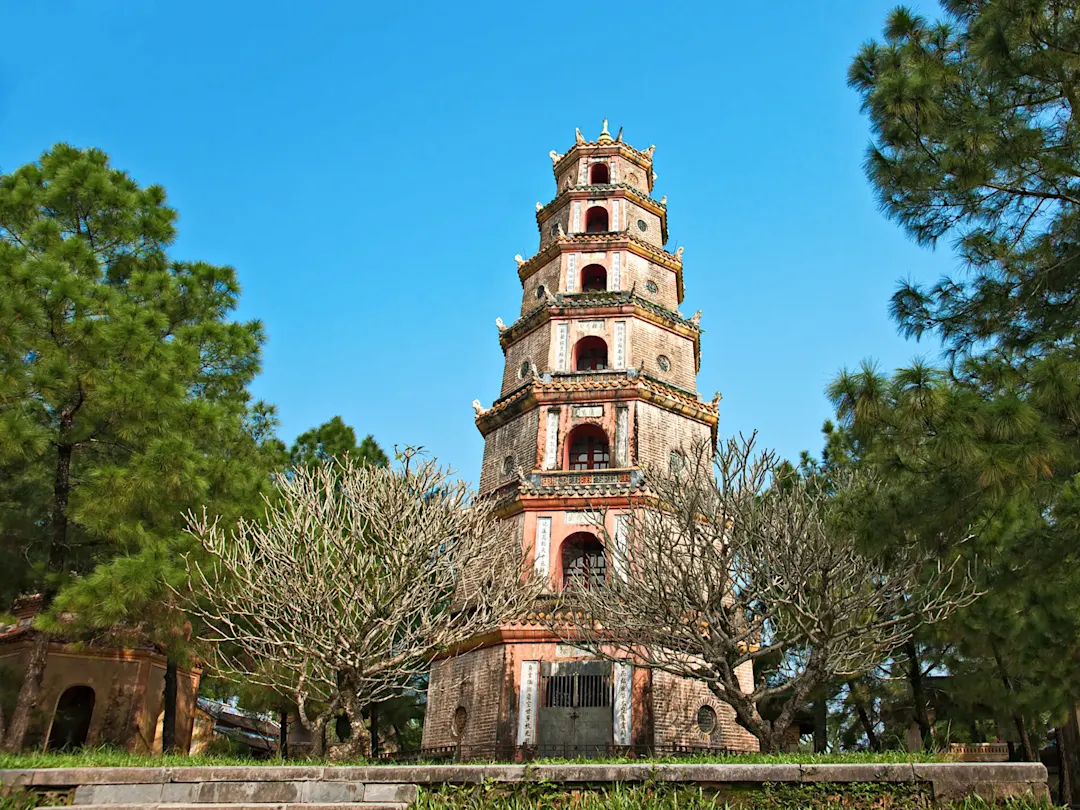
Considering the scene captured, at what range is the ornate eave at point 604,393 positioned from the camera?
19.9 metres

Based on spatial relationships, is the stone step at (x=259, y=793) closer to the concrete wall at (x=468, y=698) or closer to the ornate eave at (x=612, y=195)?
the concrete wall at (x=468, y=698)

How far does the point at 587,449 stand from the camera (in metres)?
20.7

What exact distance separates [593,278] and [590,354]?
2.45 metres

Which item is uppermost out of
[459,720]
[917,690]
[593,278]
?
[593,278]

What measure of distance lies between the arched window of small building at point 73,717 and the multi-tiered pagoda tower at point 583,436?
848cm

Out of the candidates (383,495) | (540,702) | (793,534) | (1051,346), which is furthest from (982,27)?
(540,702)

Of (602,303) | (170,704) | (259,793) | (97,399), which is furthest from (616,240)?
(259,793)

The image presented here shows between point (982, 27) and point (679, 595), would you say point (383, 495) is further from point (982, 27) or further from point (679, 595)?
point (982, 27)

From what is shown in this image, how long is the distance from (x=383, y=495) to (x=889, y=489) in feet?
26.1

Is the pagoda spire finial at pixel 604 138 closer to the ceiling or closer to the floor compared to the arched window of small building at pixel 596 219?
closer to the ceiling

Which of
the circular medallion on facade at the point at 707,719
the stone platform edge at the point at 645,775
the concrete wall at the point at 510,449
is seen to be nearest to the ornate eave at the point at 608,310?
the concrete wall at the point at 510,449

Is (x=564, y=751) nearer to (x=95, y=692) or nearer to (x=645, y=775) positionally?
(x=645, y=775)

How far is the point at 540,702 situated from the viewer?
54.3 feet

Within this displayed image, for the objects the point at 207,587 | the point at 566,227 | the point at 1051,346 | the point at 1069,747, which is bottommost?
the point at 1069,747
